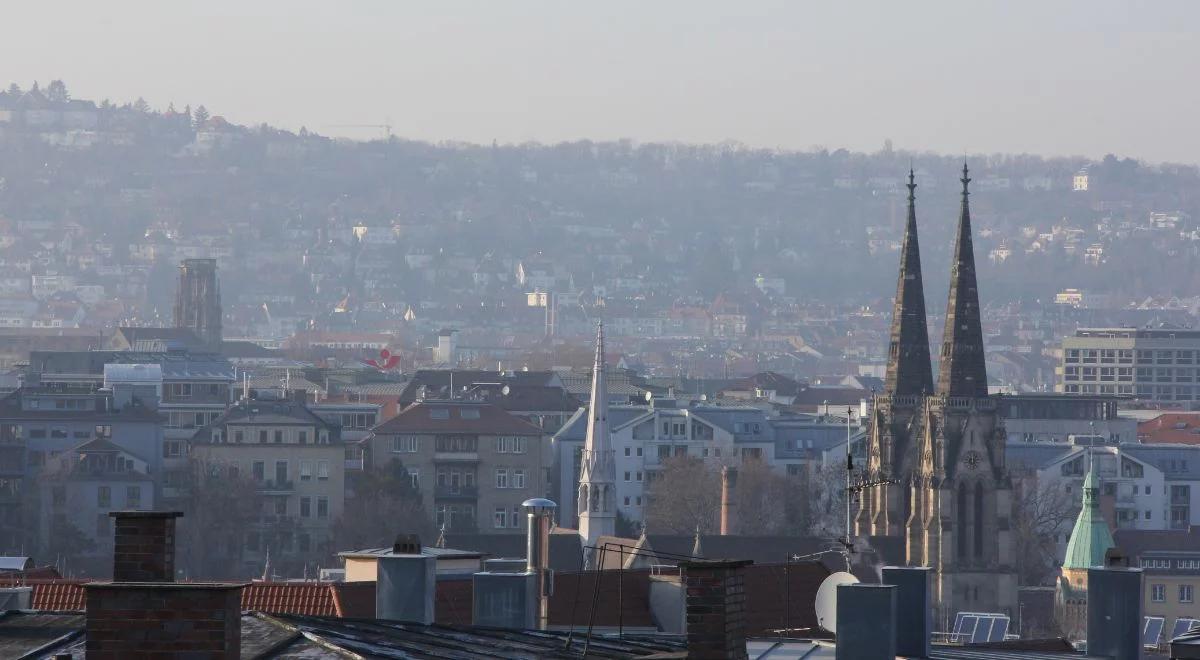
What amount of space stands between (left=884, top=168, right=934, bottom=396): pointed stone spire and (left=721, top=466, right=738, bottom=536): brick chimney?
305 inches

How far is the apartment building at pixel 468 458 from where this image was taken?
356 ft

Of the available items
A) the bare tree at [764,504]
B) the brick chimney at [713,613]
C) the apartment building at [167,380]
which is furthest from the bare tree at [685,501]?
the brick chimney at [713,613]

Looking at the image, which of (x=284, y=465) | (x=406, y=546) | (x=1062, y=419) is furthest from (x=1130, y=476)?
(x=406, y=546)

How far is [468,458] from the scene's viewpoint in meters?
111

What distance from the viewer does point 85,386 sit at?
123 m

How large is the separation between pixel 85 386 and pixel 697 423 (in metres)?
21.7

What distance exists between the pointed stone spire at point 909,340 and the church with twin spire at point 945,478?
1.0 inches

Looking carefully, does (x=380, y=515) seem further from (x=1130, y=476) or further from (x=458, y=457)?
(x=1130, y=476)

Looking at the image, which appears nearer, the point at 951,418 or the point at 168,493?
the point at 951,418

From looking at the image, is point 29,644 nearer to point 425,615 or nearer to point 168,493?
point 425,615

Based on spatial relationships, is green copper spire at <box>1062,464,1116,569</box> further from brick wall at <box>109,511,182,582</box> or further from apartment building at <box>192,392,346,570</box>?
brick wall at <box>109,511,182,582</box>

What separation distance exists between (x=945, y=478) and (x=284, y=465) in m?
31.9

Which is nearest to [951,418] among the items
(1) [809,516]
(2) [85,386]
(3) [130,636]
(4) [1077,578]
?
(4) [1077,578]

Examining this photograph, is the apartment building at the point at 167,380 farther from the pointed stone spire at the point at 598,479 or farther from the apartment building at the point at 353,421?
the pointed stone spire at the point at 598,479
